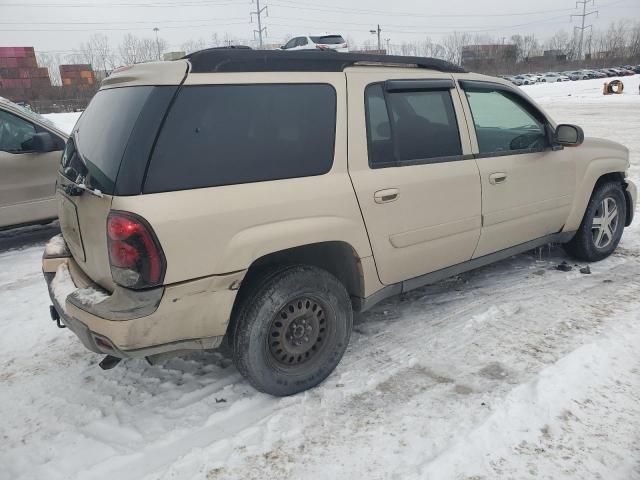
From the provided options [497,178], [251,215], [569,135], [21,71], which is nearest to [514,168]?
[497,178]

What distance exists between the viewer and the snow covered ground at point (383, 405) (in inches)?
98.3

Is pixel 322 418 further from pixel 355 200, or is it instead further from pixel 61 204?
pixel 61 204

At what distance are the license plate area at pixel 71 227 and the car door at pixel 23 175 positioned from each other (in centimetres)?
325

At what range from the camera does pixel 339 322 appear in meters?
3.15

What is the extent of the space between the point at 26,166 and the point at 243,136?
4539 millimetres

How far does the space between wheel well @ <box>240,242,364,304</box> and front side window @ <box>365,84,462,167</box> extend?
1.92 ft

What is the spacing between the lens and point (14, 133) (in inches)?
240

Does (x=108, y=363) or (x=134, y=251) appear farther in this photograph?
(x=108, y=363)

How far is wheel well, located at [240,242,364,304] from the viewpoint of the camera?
2912mm

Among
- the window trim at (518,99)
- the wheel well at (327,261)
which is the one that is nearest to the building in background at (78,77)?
the window trim at (518,99)

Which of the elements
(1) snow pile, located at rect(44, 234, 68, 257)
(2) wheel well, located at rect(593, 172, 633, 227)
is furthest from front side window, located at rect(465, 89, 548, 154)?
(1) snow pile, located at rect(44, 234, 68, 257)

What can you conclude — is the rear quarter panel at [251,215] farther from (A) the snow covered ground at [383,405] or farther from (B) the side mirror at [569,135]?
(B) the side mirror at [569,135]

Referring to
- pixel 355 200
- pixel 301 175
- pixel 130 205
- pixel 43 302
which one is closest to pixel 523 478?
pixel 355 200

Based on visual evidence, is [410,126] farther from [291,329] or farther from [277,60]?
[291,329]
